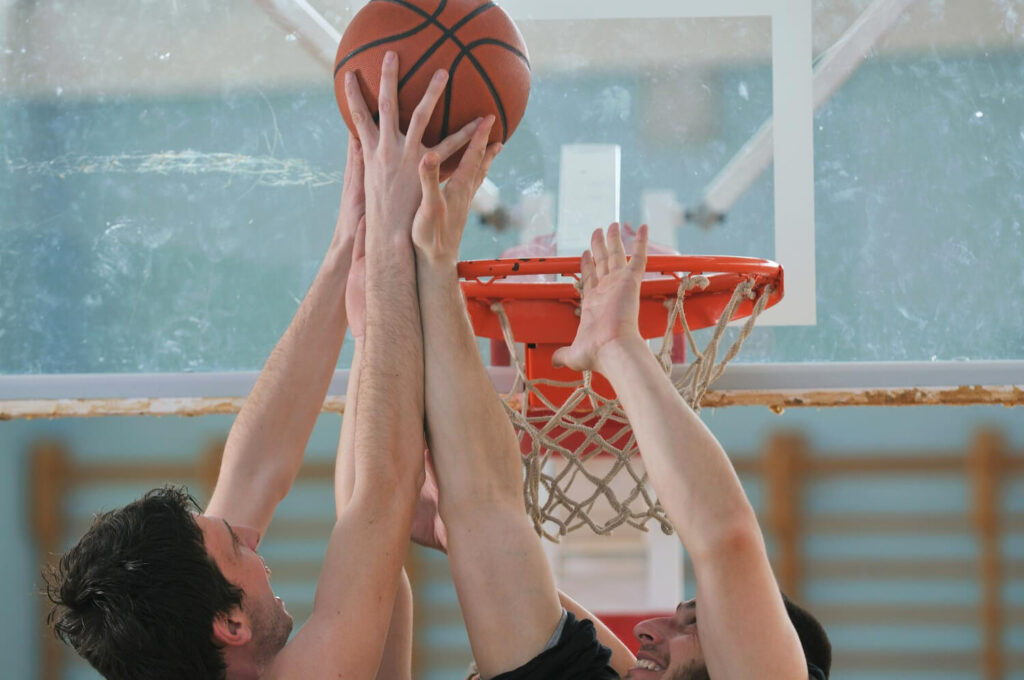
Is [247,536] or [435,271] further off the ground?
[435,271]

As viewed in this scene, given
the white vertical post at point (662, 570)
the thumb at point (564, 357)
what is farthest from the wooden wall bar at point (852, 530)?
the thumb at point (564, 357)

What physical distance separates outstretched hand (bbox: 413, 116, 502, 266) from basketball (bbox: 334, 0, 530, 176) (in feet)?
0.17

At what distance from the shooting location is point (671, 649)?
1.59 meters

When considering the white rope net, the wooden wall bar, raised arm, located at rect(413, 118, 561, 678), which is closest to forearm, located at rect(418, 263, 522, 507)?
raised arm, located at rect(413, 118, 561, 678)

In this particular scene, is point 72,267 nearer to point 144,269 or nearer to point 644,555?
point 144,269

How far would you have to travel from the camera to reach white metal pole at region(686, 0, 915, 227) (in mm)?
2416

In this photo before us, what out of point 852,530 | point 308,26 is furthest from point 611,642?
point 852,530

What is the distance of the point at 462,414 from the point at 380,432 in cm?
13

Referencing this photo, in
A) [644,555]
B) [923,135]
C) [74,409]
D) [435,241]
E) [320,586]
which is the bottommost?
[644,555]

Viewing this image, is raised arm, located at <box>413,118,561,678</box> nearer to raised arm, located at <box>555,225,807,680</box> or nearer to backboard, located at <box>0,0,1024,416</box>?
raised arm, located at <box>555,225,807,680</box>

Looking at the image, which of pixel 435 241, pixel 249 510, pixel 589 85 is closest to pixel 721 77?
pixel 589 85

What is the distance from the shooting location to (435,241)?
5.39 ft

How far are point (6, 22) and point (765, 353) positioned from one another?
2157mm

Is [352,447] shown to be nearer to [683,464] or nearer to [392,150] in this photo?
[392,150]
